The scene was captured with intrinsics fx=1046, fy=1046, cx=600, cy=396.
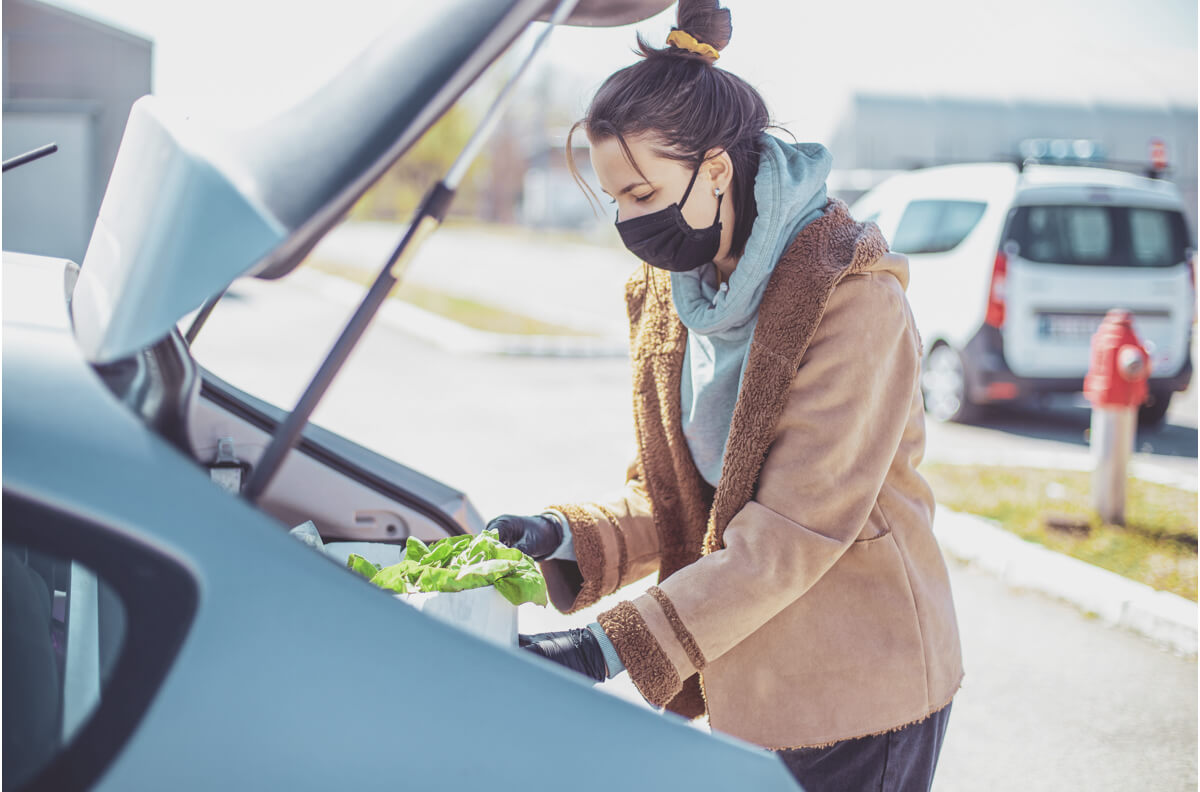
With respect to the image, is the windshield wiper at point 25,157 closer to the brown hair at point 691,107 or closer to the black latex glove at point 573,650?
the brown hair at point 691,107

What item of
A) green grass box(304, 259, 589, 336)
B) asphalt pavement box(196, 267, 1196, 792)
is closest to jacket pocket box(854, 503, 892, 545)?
asphalt pavement box(196, 267, 1196, 792)

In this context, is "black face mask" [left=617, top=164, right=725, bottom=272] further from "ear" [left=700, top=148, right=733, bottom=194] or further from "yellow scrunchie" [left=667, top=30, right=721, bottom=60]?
"yellow scrunchie" [left=667, top=30, right=721, bottom=60]

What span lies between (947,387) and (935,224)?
54.8 inches

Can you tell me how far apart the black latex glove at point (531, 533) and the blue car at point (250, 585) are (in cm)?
76

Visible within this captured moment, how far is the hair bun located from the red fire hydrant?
4.23 m

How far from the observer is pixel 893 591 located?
5.32 ft

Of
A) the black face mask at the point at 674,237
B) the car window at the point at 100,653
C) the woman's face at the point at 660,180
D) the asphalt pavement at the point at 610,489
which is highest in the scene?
the woman's face at the point at 660,180

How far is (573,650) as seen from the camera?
1.50m

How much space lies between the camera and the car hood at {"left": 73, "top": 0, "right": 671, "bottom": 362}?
1.07 meters

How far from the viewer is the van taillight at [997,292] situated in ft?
26.1

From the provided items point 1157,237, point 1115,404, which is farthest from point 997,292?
point 1115,404

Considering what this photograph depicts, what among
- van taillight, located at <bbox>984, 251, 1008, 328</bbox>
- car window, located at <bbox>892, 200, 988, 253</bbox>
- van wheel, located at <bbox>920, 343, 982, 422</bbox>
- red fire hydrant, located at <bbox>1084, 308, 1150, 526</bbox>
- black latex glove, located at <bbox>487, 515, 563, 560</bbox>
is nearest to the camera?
black latex glove, located at <bbox>487, 515, 563, 560</bbox>

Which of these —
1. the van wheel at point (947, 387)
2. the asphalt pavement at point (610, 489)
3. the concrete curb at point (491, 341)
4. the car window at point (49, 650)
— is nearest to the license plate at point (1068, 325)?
the van wheel at point (947, 387)

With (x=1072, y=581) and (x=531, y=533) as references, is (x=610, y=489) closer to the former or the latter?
(x=1072, y=581)
